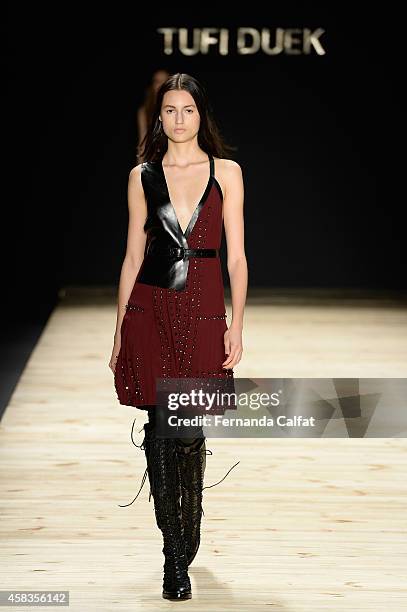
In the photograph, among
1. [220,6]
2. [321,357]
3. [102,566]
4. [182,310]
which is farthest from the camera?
[220,6]

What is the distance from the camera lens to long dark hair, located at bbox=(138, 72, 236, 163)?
2.73m

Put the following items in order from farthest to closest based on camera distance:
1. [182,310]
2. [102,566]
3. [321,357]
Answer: [321,357]
[102,566]
[182,310]

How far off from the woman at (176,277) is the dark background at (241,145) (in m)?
6.82

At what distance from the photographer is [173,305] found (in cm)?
272

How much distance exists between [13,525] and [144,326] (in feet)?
3.04

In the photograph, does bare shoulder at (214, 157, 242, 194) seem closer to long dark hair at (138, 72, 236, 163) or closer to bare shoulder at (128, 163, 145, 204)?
long dark hair at (138, 72, 236, 163)

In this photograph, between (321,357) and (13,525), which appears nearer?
(13,525)

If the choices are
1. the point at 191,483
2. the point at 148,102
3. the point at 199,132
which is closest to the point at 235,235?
the point at 199,132

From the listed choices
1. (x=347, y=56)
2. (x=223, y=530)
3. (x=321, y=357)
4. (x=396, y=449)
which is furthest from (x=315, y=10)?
(x=223, y=530)

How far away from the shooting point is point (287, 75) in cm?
955

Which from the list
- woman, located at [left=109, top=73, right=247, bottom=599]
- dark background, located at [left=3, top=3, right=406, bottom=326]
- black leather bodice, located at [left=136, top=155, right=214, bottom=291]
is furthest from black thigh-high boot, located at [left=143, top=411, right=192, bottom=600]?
dark background, located at [left=3, top=3, right=406, bottom=326]

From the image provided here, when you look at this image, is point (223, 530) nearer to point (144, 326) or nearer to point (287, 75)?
point (144, 326)

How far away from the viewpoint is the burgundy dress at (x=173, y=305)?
8.94 feet

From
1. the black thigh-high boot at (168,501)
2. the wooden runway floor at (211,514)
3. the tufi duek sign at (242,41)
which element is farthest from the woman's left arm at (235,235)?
the tufi duek sign at (242,41)
